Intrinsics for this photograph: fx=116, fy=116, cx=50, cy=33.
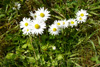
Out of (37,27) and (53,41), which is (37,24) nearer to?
(37,27)

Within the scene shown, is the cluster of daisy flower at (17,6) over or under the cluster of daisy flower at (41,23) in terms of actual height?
over

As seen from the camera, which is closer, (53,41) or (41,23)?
(41,23)

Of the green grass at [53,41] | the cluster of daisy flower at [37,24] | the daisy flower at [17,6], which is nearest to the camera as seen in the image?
the cluster of daisy flower at [37,24]

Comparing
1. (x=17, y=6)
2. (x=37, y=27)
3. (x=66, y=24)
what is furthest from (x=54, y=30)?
(x=17, y=6)

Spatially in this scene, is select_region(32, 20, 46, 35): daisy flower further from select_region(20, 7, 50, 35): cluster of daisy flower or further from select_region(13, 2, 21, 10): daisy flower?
select_region(13, 2, 21, 10): daisy flower

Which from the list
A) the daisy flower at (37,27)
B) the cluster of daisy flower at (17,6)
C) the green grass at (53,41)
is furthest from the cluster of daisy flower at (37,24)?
the cluster of daisy flower at (17,6)

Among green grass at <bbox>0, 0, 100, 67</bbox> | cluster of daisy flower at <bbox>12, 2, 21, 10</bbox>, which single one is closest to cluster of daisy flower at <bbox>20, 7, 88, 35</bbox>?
green grass at <bbox>0, 0, 100, 67</bbox>

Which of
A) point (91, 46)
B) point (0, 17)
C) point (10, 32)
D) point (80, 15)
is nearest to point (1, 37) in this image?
point (10, 32)

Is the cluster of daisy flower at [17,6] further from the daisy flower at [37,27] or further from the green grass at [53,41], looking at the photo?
the daisy flower at [37,27]
